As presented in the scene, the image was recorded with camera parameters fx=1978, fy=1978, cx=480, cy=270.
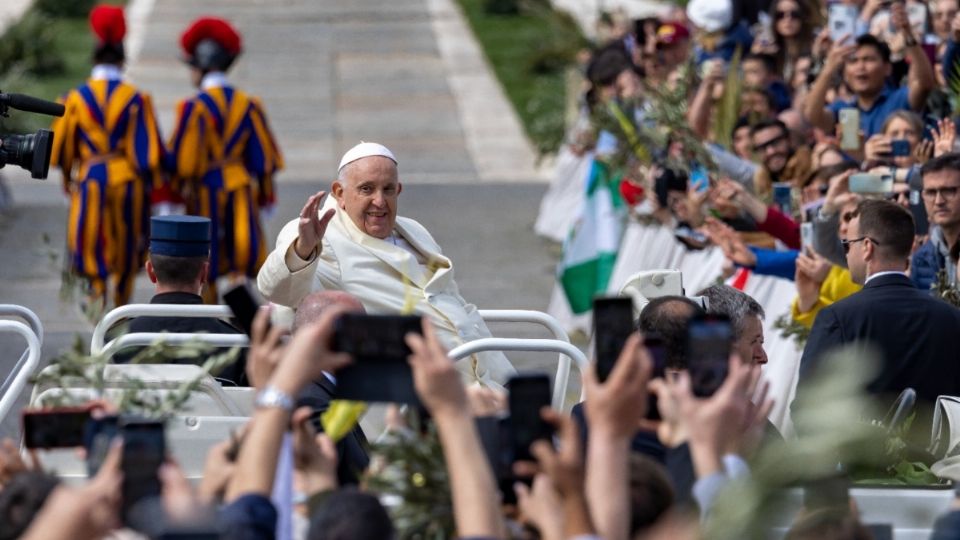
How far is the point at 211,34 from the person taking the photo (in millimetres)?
12844

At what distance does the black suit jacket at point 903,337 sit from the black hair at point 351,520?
3.46 meters

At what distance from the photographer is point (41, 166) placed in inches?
279

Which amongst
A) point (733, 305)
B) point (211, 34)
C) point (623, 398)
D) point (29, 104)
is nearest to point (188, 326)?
point (29, 104)

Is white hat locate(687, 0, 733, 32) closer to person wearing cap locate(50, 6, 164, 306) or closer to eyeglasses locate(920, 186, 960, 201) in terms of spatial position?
person wearing cap locate(50, 6, 164, 306)

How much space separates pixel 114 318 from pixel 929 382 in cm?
283

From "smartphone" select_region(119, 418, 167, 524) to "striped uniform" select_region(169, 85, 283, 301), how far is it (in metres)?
8.93

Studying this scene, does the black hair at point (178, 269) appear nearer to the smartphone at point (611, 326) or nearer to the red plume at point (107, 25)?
the smartphone at point (611, 326)

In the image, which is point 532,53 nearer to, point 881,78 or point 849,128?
point 881,78

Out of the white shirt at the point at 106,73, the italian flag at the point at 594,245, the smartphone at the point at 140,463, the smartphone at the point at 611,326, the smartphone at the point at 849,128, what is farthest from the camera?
the italian flag at the point at 594,245

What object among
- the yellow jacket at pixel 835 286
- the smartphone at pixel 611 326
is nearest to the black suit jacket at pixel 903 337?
the yellow jacket at pixel 835 286

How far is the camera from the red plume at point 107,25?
1258cm

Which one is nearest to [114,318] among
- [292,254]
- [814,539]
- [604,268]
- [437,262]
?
[292,254]

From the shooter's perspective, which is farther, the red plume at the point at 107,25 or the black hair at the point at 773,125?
the red plume at the point at 107,25

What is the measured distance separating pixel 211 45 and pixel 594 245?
2860 millimetres
